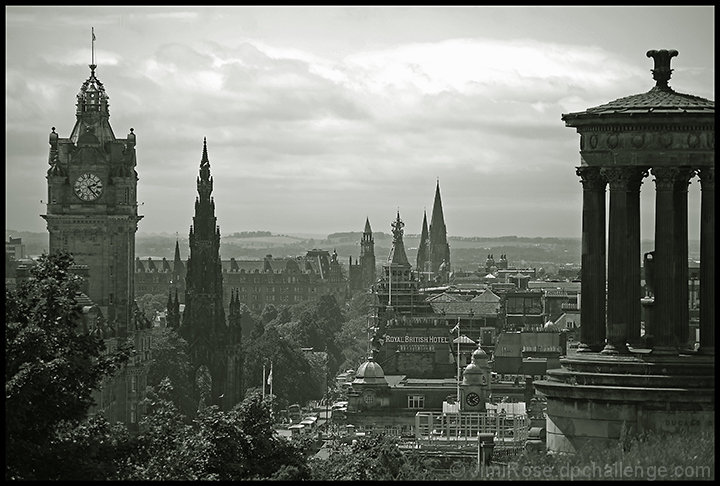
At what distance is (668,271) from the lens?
140ft

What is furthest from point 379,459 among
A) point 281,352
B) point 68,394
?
point 281,352

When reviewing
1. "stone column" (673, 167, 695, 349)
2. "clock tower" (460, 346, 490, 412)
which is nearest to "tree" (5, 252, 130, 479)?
"stone column" (673, 167, 695, 349)

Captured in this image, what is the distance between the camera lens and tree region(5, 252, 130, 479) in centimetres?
4081

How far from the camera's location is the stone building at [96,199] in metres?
141

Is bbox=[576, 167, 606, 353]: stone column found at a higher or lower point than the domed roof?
higher

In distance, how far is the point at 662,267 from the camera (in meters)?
42.5

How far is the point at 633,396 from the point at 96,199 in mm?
103026

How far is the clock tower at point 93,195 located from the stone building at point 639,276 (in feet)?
327

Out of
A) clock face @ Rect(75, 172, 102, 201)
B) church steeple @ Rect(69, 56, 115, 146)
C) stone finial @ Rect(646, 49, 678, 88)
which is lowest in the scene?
stone finial @ Rect(646, 49, 678, 88)

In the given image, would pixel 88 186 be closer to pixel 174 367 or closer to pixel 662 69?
pixel 174 367

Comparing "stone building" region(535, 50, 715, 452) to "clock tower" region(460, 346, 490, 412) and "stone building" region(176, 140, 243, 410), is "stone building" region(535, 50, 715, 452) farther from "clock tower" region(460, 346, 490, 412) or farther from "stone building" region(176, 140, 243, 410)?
"stone building" region(176, 140, 243, 410)

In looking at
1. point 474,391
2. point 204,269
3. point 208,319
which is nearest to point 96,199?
point 474,391

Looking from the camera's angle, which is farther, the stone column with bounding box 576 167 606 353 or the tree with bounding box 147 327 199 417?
the tree with bounding box 147 327 199 417

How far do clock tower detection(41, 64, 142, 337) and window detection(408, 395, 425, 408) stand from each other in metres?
23.6
